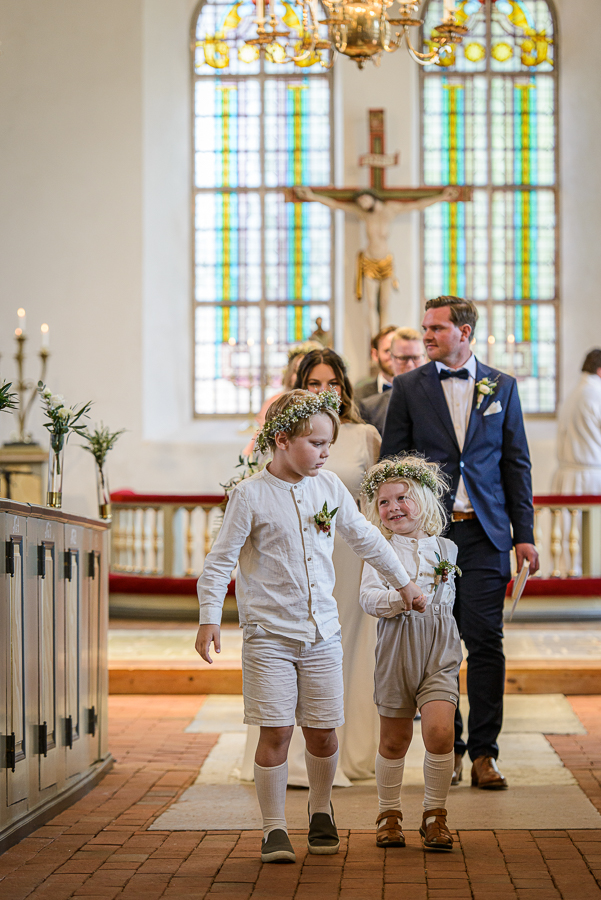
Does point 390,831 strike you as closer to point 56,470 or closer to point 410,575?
point 410,575

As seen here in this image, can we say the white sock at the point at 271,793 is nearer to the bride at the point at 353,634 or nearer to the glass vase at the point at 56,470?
the bride at the point at 353,634

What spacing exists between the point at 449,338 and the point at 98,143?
8.57m

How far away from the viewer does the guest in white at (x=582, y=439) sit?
979 centimetres

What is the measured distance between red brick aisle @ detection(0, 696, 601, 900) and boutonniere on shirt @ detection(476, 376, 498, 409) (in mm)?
1542

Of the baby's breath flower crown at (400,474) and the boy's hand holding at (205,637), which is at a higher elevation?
the baby's breath flower crown at (400,474)

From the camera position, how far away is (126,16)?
11.7 metres

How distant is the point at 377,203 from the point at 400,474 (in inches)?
332

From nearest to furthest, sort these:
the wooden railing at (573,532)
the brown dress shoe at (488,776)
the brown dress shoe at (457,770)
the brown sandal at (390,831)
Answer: the brown sandal at (390,831) < the brown dress shoe at (488,776) < the brown dress shoe at (457,770) < the wooden railing at (573,532)

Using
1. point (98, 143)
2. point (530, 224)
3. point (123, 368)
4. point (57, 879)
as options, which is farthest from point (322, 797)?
point (530, 224)

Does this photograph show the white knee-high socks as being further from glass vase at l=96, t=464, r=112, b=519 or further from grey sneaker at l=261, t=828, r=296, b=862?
glass vase at l=96, t=464, r=112, b=519

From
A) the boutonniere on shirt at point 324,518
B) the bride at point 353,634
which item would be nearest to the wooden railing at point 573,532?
the bride at point 353,634

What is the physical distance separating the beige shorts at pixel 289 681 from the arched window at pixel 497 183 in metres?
9.81

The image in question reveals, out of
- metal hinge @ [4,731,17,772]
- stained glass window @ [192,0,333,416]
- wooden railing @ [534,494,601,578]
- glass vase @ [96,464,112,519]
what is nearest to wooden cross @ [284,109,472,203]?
stained glass window @ [192,0,333,416]

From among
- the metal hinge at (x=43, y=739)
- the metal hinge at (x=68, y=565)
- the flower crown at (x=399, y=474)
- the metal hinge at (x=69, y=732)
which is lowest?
the metal hinge at (x=69, y=732)
